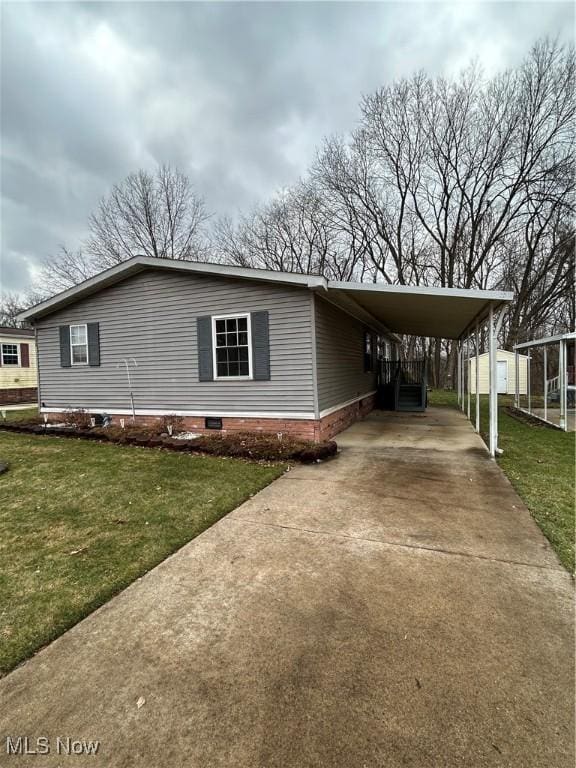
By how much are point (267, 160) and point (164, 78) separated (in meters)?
10.4

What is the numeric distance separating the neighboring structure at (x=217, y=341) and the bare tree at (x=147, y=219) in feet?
46.8

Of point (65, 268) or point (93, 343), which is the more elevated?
point (65, 268)

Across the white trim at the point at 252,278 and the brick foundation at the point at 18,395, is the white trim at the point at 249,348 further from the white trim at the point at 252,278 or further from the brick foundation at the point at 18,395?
the brick foundation at the point at 18,395

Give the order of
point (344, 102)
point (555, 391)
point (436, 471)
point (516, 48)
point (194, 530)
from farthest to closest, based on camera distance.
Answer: point (344, 102) → point (516, 48) → point (555, 391) → point (436, 471) → point (194, 530)

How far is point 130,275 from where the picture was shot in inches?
347

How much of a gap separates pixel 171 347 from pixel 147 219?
59.4ft

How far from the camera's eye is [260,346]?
7.55 metres

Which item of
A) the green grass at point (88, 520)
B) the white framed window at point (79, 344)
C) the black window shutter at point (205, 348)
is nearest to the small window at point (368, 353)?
the black window shutter at point (205, 348)

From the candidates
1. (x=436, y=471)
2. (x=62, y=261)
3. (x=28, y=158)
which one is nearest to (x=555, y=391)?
(x=436, y=471)

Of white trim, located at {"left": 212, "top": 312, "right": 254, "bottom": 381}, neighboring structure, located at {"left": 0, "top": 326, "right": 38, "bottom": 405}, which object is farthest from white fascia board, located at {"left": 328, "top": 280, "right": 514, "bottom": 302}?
neighboring structure, located at {"left": 0, "top": 326, "right": 38, "bottom": 405}

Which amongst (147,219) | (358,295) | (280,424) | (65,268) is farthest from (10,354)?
(358,295)

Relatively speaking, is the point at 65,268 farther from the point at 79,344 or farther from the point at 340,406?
the point at 340,406

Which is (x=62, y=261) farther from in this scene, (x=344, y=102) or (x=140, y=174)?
(x=344, y=102)

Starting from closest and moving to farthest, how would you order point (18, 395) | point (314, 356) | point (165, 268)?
Answer: point (314, 356)
point (165, 268)
point (18, 395)
